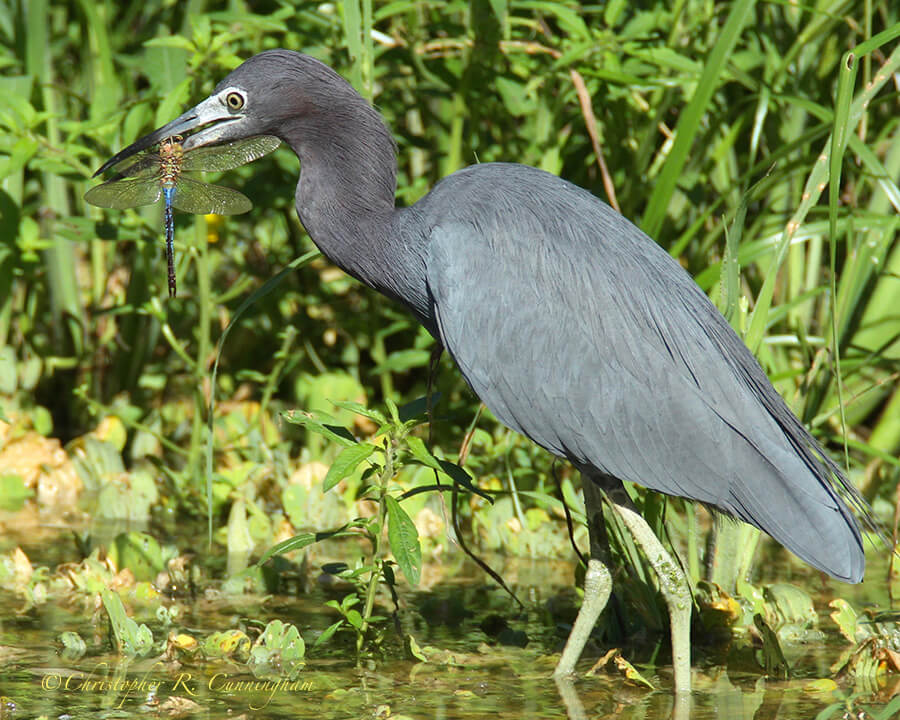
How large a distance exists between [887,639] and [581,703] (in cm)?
92

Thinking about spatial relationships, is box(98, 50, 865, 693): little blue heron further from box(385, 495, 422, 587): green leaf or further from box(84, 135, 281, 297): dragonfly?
box(385, 495, 422, 587): green leaf

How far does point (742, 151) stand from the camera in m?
5.44

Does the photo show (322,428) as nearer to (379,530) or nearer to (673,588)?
(379,530)

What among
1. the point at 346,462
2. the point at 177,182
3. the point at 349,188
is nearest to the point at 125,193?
the point at 177,182

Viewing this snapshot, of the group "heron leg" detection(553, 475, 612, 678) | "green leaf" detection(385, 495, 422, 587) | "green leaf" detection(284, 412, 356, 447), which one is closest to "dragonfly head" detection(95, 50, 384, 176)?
"green leaf" detection(284, 412, 356, 447)

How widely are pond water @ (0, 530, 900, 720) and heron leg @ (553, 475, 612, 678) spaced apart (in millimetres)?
79

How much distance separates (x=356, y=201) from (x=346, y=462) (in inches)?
33.4

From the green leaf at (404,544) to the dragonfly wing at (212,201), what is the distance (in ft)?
3.70

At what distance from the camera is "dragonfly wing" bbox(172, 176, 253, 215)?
12.5ft

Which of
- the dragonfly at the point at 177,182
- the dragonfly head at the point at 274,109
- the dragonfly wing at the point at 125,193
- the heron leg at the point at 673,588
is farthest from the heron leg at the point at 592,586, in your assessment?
the dragonfly wing at the point at 125,193

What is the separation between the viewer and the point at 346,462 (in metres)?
3.22

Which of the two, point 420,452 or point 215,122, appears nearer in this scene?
point 420,452

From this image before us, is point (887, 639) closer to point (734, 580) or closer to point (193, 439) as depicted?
point (734, 580)

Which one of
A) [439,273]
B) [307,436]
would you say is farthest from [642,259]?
[307,436]
